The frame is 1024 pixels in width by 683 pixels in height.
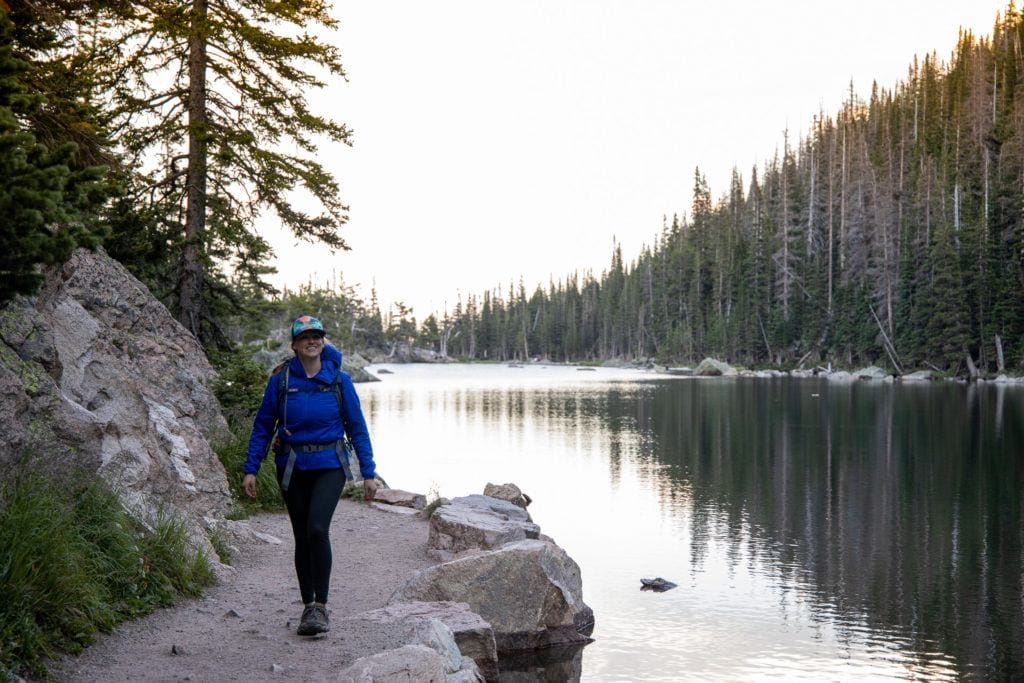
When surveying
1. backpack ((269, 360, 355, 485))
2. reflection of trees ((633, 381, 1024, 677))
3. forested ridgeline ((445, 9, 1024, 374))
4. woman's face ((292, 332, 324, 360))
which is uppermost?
forested ridgeline ((445, 9, 1024, 374))

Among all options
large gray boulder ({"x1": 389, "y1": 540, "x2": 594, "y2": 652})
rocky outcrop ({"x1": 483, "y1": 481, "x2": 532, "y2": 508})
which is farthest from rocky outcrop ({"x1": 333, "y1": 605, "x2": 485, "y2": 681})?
rocky outcrop ({"x1": 483, "y1": 481, "x2": 532, "y2": 508})

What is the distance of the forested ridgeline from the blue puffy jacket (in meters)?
62.7

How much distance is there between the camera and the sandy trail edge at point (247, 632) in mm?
5828

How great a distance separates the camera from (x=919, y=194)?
77.4m

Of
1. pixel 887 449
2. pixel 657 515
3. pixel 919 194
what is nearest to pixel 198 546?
pixel 657 515

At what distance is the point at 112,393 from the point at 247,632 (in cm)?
372

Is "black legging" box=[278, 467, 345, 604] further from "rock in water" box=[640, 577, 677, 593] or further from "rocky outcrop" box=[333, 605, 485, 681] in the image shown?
"rock in water" box=[640, 577, 677, 593]

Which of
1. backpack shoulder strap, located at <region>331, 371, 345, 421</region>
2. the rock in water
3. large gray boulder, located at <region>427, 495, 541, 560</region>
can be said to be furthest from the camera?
the rock in water

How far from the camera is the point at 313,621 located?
6641 mm

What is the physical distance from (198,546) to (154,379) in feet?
13.0

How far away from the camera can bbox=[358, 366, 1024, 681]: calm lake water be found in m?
10.8

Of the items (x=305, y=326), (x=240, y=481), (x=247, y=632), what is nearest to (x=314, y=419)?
(x=305, y=326)

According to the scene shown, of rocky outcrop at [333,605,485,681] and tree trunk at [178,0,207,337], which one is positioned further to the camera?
tree trunk at [178,0,207,337]

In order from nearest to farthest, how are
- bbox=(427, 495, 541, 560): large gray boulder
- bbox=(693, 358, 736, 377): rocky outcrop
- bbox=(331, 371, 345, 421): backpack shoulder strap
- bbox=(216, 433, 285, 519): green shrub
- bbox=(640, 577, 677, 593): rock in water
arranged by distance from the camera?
bbox=(331, 371, 345, 421): backpack shoulder strap, bbox=(427, 495, 541, 560): large gray boulder, bbox=(216, 433, 285, 519): green shrub, bbox=(640, 577, 677, 593): rock in water, bbox=(693, 358, 736, 377): rocky outcrop
